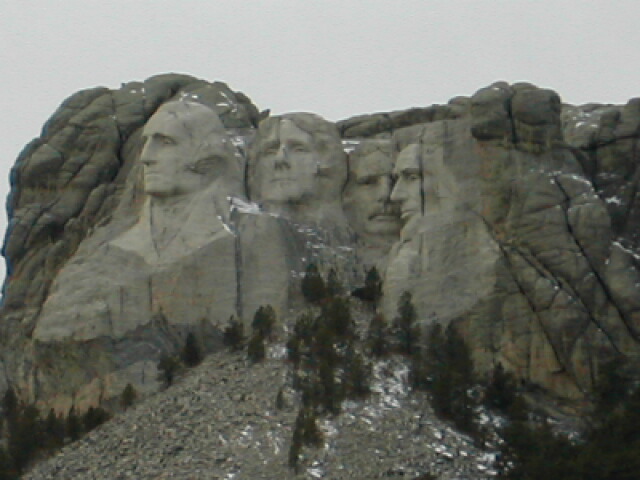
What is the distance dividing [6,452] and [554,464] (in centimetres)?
1345

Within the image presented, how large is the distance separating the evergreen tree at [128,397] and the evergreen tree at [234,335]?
2.53 meters

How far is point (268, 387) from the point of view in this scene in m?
58.6

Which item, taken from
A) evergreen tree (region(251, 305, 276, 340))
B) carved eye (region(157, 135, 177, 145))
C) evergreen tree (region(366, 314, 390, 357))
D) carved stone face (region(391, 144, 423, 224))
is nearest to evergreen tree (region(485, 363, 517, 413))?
evergreen tree (region(366, 314, 390, 357))

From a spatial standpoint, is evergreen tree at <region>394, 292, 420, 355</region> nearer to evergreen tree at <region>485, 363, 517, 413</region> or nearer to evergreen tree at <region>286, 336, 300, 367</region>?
evergreen tree at <region>485, 363, 517, 413</region>

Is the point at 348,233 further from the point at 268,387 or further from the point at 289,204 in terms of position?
the point at 268,387

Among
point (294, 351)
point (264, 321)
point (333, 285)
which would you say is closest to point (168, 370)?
point (264, 321)

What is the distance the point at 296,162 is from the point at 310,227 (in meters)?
1.78

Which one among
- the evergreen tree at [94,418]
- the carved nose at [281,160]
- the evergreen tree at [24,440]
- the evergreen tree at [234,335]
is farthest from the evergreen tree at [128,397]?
the carved nose at [281,160]

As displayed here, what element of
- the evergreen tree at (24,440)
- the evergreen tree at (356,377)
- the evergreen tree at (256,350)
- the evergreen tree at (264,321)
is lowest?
the evergreen tree at (24,440)

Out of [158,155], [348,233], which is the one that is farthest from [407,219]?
[158,155]

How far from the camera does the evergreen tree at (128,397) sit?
60156 mm

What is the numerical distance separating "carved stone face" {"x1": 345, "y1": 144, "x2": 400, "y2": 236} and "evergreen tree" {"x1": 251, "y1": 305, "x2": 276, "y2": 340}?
13.5 feet

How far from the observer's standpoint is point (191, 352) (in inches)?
2404

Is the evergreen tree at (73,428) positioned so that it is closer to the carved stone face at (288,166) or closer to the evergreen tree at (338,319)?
the evergreen tree at (338,319)
